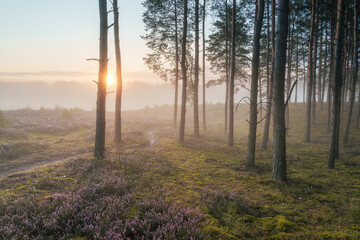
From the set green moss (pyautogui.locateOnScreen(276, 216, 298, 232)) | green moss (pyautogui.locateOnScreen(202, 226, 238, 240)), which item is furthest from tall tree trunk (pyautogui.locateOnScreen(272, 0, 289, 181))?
green moss (pyautogui.locateOnScreen(202, 226, 238, 240))

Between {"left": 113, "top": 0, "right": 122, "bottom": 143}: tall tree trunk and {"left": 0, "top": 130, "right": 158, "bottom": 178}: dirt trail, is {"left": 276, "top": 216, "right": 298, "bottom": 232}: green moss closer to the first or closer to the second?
{"left": 0, "top": 130, "right": 158, "bottom": 178}: dirt trail

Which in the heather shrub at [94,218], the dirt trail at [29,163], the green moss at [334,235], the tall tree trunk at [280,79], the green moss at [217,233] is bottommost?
the dirt trail at [29,163]

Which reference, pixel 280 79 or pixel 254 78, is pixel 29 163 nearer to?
pixel 254 78

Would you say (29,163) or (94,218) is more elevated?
(94,218)

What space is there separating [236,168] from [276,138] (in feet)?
9.27

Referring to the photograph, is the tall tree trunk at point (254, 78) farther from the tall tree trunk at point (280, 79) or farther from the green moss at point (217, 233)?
the green moss at point (217, 233)

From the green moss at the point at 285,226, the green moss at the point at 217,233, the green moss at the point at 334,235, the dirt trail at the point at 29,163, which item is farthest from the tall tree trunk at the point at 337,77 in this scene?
the dirt trail at the point at 29,163

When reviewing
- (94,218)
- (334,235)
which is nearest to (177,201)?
(94,218)

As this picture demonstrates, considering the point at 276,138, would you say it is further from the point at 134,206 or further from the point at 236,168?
the point at 134,206

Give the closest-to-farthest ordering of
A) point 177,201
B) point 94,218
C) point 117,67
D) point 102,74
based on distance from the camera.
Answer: point 94,218 → point 177,201 → point 102,74 → point 117,67

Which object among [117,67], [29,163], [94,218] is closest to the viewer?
[94,218]

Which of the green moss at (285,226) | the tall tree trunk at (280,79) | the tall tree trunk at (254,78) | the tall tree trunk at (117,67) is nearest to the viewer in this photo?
the green moss at (285,226)

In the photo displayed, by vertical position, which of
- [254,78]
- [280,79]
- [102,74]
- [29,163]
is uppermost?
[102,74]

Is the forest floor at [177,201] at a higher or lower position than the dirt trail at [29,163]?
higher
